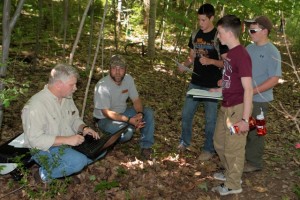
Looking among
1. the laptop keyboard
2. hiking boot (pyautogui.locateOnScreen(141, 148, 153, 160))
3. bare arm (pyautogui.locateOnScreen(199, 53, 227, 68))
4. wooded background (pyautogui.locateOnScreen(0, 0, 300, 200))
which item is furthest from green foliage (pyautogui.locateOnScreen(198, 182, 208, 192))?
bare arm (pyautogui.locateOnScreen(199, 53, 227, 68))

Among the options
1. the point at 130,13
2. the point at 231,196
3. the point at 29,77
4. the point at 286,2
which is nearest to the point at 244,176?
the point at 231,196

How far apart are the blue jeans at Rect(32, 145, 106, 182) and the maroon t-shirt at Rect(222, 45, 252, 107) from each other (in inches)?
74.0

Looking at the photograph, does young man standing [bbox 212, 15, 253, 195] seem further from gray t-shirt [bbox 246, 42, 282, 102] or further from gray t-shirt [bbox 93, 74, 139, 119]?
gray t-shirt [bbox 93, 74, 139, 119]

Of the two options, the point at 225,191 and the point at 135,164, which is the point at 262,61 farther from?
the point at 135,164

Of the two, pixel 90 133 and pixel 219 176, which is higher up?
pixel 90 133

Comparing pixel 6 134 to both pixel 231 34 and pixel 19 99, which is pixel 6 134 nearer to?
pixel 19 99

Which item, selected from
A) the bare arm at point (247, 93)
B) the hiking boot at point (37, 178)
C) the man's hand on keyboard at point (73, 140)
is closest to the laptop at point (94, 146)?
the man's hand on keyboard at point (73, 140)

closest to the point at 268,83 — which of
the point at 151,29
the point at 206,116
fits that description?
the point at 206,116

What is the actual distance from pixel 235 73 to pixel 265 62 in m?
0.65

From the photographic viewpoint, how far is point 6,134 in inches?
204

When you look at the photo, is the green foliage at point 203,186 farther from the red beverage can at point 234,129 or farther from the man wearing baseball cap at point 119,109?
the red beverage can at point 234,129

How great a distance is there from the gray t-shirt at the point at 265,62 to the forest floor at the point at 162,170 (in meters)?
1.33

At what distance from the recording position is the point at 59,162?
12.7 ft

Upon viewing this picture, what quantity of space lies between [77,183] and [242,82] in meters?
2.37
